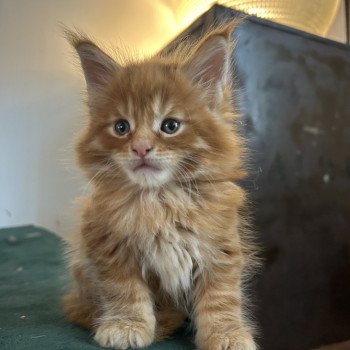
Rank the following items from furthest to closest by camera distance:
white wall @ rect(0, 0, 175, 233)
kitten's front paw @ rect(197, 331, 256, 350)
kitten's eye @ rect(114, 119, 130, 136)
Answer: white wall @ rect(0, 0, 175, 233) → kitten's eye @ rect(114, 119, 130, 136) → kitten's front paw @ rect(197, 331, 256, 350)

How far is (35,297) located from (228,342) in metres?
0.65

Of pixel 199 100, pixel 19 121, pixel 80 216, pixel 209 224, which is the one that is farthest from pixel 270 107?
pixel 19 121

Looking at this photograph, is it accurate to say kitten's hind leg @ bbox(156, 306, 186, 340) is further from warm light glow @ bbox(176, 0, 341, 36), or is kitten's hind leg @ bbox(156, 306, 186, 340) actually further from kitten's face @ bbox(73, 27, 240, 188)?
warm light glow @ bbox(176, 0, 341, 36)

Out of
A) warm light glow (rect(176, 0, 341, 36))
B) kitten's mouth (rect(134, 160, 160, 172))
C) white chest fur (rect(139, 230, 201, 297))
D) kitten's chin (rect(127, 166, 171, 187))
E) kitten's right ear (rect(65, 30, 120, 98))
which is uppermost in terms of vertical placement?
warm light glow (rect(176, 0, 341, 36))

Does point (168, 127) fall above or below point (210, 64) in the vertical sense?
below

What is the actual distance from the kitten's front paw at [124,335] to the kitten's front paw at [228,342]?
0.36ft

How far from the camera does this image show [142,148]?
0.85 meters

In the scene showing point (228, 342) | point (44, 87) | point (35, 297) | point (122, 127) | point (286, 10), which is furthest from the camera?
point (44, 87)

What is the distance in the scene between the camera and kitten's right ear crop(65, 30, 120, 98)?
96cm

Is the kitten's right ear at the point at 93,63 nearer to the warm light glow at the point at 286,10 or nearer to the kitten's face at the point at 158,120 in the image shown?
the kitten's face at the point at 158,120

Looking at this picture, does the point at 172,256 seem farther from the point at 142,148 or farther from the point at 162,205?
the point at 142,148

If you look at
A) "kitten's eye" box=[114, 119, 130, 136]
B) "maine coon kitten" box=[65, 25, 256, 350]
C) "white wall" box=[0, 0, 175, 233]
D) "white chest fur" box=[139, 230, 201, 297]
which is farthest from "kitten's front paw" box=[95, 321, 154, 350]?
"white wall" box=[0, 0, 175, 233]

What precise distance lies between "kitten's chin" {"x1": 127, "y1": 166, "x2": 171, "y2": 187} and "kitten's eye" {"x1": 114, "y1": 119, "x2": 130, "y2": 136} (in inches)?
3.5

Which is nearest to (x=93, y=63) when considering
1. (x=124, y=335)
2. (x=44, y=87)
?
(x=124, y=335)
